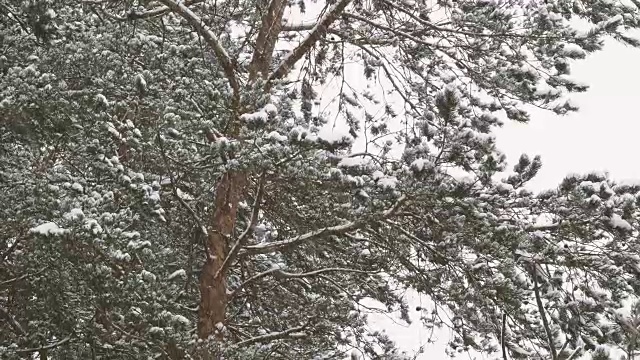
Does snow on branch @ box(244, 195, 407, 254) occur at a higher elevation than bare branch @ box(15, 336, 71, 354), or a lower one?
higher

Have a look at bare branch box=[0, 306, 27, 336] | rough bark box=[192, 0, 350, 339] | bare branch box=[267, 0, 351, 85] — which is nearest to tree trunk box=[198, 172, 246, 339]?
rough bark box=[192, 0, 350, 339]

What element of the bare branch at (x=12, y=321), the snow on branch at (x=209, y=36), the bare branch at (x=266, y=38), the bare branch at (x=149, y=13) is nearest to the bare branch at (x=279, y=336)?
the snow on branch at (x=209, y=36)

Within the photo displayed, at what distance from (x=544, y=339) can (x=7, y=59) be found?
189 inches

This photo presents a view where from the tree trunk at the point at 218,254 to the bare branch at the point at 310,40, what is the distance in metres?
1.06

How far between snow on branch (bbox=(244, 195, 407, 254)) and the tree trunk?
0.26 meters

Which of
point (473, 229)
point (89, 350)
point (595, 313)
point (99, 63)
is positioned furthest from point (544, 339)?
point (99, 63)

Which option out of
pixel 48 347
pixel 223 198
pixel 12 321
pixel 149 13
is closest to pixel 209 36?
pixel 149 13

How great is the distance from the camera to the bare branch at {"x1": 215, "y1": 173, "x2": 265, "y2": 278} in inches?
191

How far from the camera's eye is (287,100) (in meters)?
6.67

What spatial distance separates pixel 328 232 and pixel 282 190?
72 cm

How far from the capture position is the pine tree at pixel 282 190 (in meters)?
4.22

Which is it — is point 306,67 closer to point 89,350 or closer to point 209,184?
point 209,184

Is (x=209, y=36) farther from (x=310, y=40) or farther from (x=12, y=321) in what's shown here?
(x=12, y=321)

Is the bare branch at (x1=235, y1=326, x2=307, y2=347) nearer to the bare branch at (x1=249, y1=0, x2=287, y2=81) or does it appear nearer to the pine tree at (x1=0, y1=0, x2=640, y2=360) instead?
the pine tree at (x1=0, y1=0, x2=640, y2=360)
